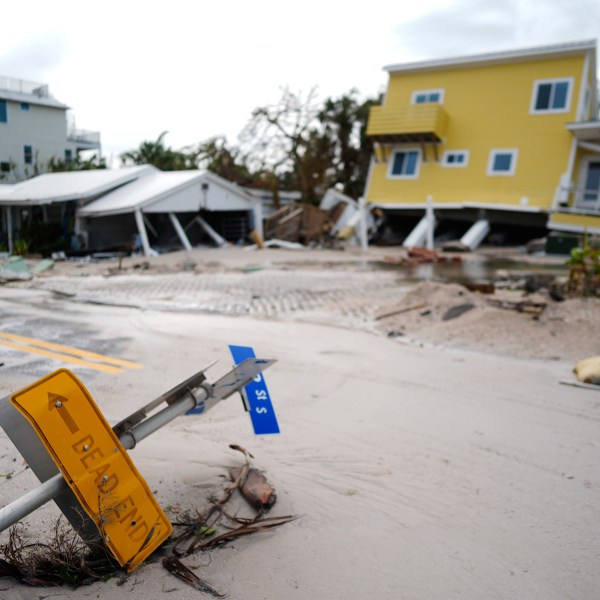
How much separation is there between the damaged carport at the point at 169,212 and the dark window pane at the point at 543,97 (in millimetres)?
13854

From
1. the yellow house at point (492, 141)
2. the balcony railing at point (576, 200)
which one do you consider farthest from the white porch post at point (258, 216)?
the balcony railing at point (576, 200)

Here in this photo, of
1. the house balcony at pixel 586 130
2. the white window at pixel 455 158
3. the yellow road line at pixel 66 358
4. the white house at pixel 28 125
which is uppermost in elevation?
the house balcony at pixel 586 130

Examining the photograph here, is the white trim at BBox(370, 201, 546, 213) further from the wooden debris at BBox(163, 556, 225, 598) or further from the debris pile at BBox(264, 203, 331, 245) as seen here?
the wooden debris at BBox(163, 556, 225, 598)

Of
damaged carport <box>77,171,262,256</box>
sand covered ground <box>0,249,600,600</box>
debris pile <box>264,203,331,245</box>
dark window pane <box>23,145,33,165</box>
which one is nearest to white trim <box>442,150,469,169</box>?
debris pile <box>264,203,331,245</box>

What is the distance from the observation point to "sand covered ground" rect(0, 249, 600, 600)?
2.74m

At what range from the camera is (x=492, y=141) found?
2756cm

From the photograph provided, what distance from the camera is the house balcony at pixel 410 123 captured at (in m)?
27.6

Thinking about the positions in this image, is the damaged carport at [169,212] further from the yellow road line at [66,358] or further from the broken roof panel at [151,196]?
the yellow road line at [66,358]

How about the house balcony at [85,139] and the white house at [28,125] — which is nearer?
the white house at [28,125]

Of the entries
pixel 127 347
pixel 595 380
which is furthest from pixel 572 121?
pixel 127 347

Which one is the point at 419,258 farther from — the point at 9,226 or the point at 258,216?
the point at 9,226

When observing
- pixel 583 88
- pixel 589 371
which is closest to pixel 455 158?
pixel 583 88

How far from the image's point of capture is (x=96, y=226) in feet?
79.8

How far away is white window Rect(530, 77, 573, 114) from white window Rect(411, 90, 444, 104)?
4498 millimetres
